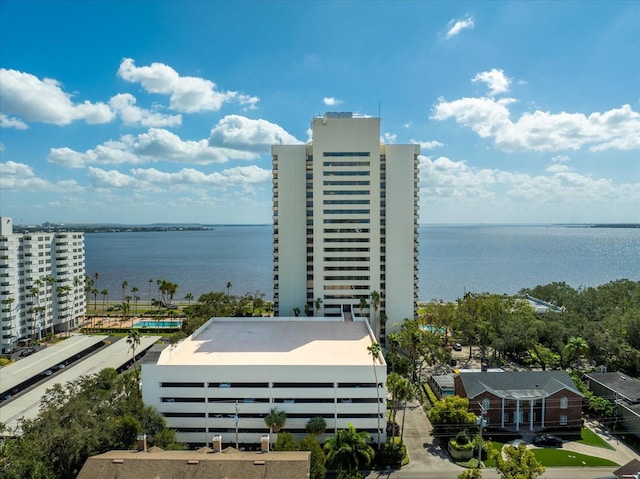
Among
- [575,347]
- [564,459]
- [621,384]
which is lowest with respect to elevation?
[564,459]

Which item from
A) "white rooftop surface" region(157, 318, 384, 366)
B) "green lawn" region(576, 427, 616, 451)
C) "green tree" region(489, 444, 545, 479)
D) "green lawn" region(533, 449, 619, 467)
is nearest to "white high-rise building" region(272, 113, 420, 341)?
"white rooftop surface" region(157, 318, 384, 366)

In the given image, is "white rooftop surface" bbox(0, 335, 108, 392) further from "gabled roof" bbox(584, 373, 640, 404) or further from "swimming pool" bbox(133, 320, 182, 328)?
"gabled roof" bbox(584, 373, 640, 404)

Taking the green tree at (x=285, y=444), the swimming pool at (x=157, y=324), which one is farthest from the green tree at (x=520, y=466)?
the swimming pool at (x=157, y=324)

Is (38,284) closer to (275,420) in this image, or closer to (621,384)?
(275,420)

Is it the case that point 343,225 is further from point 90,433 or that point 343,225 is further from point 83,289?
point 83,289

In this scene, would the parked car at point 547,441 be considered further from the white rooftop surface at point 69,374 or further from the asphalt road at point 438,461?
the white rooftop surface at point 69,374

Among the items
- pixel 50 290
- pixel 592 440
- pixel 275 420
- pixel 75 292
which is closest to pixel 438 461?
pixel 275 420

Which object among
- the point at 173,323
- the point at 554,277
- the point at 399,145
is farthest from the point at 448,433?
the point at 554,277
